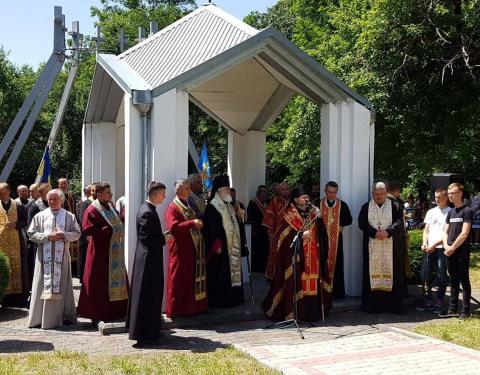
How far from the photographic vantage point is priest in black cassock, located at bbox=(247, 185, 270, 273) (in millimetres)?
12625

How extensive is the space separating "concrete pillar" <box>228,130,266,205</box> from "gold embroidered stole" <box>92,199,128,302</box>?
6320 millimetres

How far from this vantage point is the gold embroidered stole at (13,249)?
9.28 metres

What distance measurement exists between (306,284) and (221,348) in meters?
1.78

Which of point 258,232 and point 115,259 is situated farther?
point 258,232

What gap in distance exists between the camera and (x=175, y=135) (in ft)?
27.2

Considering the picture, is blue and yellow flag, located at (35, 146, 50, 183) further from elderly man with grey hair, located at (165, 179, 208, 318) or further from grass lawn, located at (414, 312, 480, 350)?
grass lawn, located at (414, 312, 480, 350)

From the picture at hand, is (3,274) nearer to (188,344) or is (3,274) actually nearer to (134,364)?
(188,344)

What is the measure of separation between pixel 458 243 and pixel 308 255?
204 cm

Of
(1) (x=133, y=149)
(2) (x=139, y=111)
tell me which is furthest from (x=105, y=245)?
(2) (x=139, y=111)

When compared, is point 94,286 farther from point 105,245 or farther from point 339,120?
point 339,120

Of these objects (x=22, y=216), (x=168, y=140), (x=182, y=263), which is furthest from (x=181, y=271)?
(x=22, y=216)

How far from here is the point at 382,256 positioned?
8922 mm

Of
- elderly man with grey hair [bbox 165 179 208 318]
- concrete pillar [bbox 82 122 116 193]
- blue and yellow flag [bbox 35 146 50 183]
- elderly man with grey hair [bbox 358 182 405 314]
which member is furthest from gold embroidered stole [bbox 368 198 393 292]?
blue and yellow flag [bbox 35 146 50 183]

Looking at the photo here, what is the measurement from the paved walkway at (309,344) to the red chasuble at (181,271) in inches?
11.4
